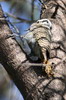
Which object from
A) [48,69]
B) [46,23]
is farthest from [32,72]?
[46,23]

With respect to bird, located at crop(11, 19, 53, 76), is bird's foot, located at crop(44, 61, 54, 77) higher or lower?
lower

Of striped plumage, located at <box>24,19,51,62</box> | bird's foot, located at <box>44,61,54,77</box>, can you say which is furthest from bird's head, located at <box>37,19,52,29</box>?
bird's foot, located at <box>44,61,54,77</box>

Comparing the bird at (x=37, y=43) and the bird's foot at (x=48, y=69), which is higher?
the bird at (x=37, y=43)

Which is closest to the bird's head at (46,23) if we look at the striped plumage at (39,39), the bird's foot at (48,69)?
the striped plumage at (39,39)

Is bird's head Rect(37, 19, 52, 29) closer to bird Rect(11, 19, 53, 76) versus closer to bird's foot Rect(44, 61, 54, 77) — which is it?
bird Rect(11, 19, 53, 76)

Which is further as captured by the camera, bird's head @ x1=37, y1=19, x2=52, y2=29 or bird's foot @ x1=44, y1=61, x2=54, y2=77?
bird's head @ x1=37, y1=19, x2=52, y2=29

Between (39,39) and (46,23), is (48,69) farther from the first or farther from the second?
(46,23)

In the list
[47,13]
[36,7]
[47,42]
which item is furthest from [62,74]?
[36,7]

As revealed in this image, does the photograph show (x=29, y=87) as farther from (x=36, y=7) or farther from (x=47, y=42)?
(x=36, y=7)

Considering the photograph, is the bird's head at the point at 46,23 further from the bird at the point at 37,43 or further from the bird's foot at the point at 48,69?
the bird's foot at the point at 48,69
